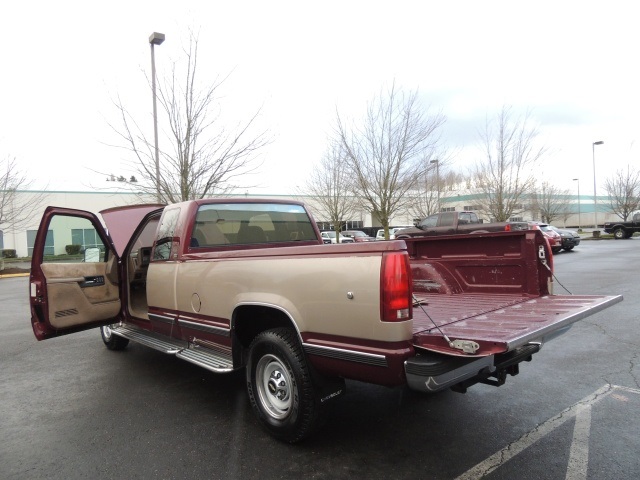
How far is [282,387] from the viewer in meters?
3.33

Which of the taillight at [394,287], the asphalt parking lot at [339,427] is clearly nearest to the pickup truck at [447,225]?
the asphalt parking lot at [339,427]

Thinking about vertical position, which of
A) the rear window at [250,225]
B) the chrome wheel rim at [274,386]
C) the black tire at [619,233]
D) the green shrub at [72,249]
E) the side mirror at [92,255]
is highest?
the rear window at [250,225]

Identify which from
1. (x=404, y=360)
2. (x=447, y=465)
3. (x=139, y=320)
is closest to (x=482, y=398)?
(x=447, y=465)

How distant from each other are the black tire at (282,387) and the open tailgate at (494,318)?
0.87 metres

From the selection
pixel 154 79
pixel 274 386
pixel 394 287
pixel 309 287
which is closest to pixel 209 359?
pixel 274 386

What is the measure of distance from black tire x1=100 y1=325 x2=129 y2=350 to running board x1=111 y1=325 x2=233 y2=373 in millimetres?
626

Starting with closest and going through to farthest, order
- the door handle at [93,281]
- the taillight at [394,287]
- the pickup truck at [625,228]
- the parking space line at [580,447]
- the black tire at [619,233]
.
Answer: the taillight at [394,287] → the parking space line at [580,447] → the door handle at [93,281] → the pickup truck at [625,228] → the black tire at [619,233]

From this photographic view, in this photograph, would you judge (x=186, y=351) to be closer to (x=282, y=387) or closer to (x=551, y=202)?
(x=282, y=387)

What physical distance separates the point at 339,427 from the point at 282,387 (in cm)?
63

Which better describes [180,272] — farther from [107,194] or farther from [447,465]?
[107,194]

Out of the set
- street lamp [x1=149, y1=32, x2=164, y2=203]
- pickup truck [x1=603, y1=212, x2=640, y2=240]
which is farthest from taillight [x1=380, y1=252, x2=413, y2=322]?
pickup truck [x1=603, y1=212, x2=640, y2=240]

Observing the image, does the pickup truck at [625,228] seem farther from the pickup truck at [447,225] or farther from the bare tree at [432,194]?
the pickup truck at [447,225]

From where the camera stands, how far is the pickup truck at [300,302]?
260cm

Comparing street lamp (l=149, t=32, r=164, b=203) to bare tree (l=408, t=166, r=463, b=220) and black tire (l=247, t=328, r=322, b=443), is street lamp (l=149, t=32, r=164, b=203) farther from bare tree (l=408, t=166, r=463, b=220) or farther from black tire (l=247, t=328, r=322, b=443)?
bare tree (l=408, t=166, r=463, b=220)
